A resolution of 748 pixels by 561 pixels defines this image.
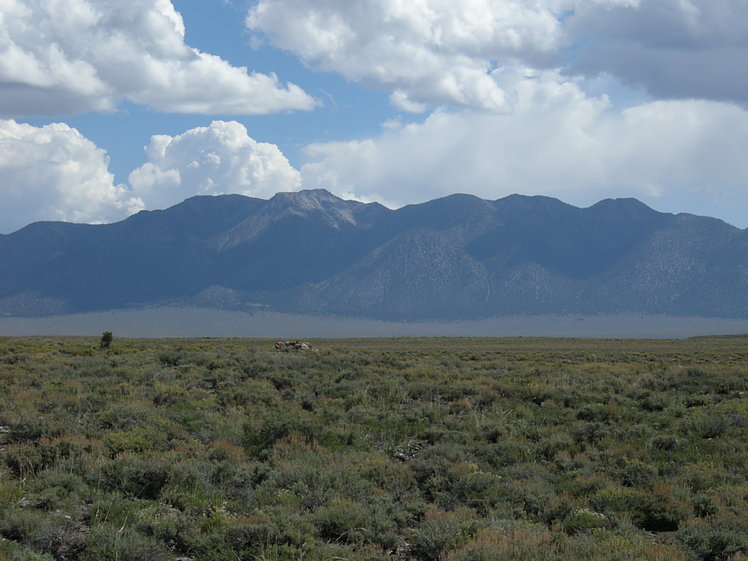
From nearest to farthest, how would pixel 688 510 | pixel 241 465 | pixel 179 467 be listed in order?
pixel 688 510 → pixel 179 467 → pixel 241 465

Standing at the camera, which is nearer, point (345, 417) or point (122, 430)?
point (122, 430)

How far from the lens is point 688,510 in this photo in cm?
1077

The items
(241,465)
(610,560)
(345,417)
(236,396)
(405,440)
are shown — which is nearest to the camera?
(610,560)

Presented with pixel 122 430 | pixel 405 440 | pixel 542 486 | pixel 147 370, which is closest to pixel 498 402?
pixel 405 440

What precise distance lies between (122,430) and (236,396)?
513cm

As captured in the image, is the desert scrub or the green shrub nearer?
the green shrub

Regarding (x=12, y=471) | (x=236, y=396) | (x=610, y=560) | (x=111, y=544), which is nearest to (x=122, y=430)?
(x=12, y=471)

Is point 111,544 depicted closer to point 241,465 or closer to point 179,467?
point 179,467

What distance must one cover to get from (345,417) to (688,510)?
909 cm

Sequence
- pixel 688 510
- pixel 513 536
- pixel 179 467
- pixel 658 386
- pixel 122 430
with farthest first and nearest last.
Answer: pixel 658 386 → pixel 122 430 → pixel 179 467 → pixel 688 510 → pixel 513 536

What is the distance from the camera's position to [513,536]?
911 centimetres

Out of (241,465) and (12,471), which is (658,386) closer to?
(241,465)

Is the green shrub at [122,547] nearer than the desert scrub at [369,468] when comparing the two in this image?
Yes

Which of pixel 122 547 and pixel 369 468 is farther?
pixel 369 468
